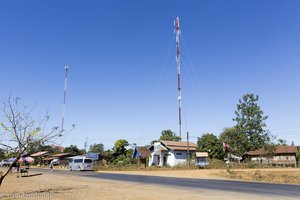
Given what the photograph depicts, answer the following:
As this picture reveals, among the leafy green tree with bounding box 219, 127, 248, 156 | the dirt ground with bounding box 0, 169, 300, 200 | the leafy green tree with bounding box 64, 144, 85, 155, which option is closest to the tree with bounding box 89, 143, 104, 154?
the leafy green tree with bounding box 64, 144, 85, 155

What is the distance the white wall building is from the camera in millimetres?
57062

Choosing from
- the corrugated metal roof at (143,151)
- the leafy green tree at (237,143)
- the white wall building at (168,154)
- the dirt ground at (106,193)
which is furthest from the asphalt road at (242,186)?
the leafy green tree at (237,143)

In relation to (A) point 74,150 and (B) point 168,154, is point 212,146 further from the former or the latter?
(A) point 74,150

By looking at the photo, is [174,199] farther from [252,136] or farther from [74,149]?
[74,149]

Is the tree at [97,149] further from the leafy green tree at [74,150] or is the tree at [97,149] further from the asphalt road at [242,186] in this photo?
the asphalt road at [242,186]

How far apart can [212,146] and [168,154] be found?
461 inches

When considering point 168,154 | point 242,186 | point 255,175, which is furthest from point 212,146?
point 242,186

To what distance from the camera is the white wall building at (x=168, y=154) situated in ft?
187

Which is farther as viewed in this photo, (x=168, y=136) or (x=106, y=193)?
(x=168, y=136)

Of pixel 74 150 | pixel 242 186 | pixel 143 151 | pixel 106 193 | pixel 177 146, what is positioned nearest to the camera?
pixel 106 193

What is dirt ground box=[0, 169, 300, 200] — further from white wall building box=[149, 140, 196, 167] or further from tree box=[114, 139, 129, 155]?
tree box=[114, 139, 129, 155]

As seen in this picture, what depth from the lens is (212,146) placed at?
210 ft

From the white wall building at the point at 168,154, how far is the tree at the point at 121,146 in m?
10.9

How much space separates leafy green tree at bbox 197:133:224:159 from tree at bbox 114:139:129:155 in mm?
17144
